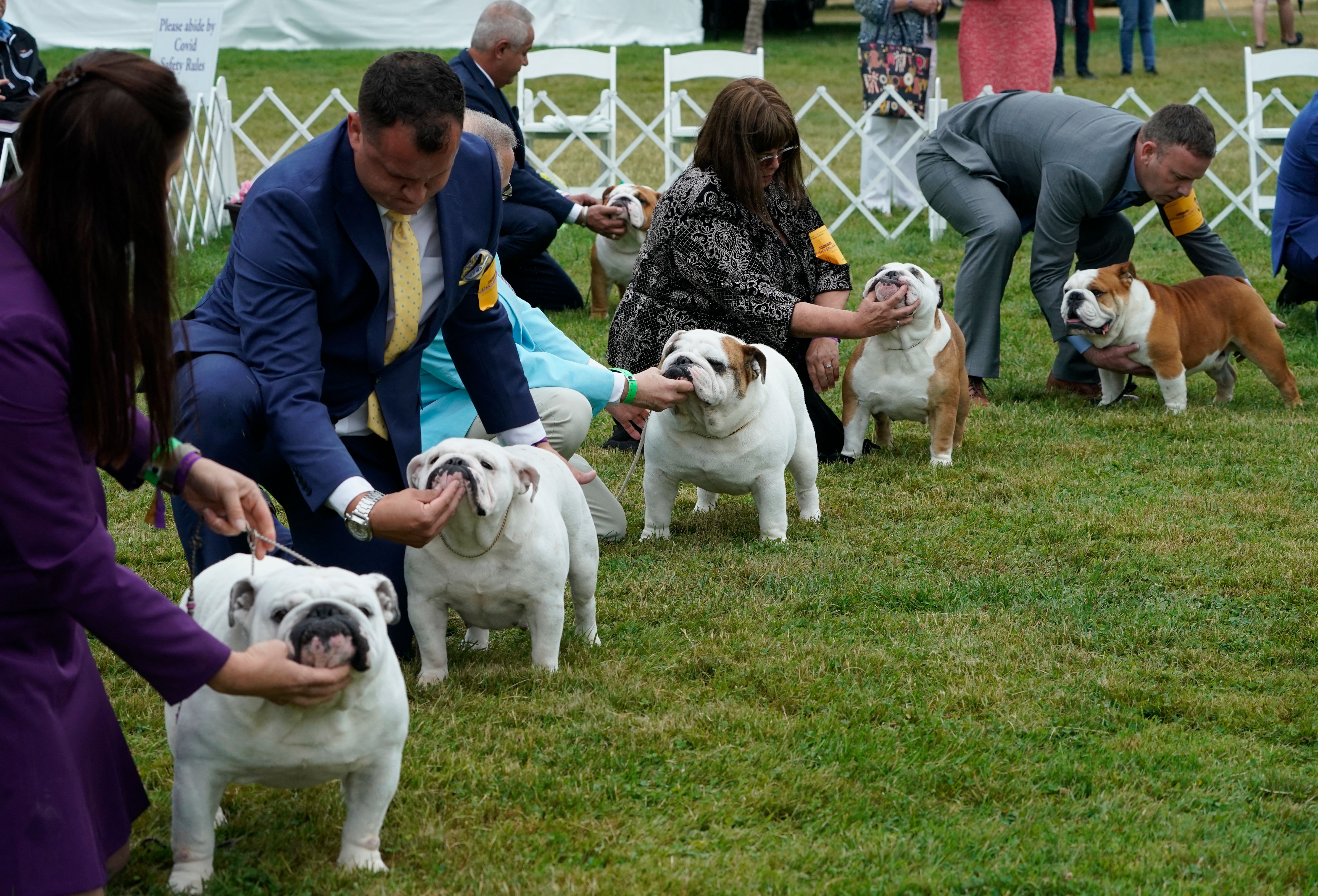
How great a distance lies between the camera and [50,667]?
8.36 ft

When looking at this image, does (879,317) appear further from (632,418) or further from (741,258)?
(632,418)

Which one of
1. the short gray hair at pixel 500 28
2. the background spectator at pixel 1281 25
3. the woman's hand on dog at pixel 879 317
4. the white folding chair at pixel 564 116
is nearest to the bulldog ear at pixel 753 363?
the woman's hand on dog at pixel 879 317

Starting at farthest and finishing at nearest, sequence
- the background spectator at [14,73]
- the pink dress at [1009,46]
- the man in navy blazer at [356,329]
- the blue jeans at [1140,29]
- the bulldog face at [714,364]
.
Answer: the blue jeans at [1140,29] < the pink dress at [1009,46] < the background spectator at [14,73] < the bulldog face at [714,364] < the man in navy blazer at [356,329]

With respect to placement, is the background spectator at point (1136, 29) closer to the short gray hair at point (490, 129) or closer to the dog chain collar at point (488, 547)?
the short gray hair at point (490, 129)

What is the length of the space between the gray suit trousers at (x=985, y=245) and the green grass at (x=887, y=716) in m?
1.54

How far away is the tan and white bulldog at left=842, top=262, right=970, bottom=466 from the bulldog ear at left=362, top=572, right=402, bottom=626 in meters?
3.90

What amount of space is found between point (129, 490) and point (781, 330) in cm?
353

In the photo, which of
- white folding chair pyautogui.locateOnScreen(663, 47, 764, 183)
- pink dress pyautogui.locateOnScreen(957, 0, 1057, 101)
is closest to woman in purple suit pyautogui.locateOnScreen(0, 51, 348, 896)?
pink dress pyautogui.locateOnScreen(957, 0, 1057, 101)

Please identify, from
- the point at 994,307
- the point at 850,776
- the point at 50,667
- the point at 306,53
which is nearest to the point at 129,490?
the point at 50,667

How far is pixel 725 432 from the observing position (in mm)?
5098

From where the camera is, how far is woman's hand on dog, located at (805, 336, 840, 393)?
619 cm

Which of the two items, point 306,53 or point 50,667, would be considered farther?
point 306,53

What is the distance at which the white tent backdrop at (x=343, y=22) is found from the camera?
22.2 m

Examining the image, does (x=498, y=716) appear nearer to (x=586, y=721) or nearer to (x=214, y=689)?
(x=586, y=721)
